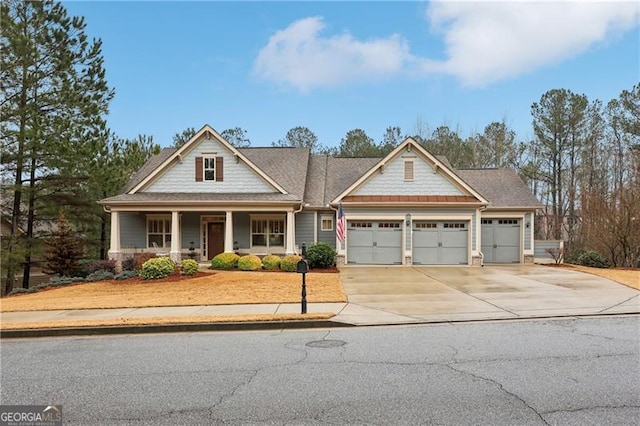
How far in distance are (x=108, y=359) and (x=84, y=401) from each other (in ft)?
6.41

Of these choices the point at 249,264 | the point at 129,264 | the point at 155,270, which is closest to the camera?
the point at 155,270

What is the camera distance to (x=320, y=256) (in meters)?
19.8

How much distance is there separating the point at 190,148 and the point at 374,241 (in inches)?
407

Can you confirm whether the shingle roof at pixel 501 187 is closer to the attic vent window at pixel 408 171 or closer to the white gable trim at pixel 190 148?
the attic vent window at pixel 408 171

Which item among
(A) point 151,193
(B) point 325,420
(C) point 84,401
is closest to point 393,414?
(B) point 325,420

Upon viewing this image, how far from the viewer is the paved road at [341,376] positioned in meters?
4.46

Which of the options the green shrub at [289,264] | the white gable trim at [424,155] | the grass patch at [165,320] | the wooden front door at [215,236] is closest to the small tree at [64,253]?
the wooden front door at [215,236]

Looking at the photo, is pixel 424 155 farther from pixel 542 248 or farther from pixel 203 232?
pixel 203 232

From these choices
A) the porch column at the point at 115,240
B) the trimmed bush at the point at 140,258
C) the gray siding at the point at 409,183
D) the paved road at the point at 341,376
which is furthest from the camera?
the gray siding at the point at 409,183

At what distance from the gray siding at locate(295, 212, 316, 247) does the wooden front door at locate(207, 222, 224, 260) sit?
157 inches

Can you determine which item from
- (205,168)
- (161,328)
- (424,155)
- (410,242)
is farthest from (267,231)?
(161,328)

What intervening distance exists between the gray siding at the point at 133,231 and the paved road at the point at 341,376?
14.7m

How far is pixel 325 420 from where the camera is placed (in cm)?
427

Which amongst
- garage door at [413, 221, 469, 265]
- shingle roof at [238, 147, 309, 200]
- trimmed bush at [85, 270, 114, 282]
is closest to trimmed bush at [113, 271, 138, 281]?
trimmed bush at [85, 270, 114, 282]
